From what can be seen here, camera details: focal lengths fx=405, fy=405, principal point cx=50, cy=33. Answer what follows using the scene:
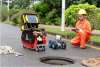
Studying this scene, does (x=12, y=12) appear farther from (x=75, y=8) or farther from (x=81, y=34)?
(x=81, y=34)

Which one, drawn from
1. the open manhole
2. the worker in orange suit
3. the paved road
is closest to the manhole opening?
the open manhole

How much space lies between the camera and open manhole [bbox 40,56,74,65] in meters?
11.2

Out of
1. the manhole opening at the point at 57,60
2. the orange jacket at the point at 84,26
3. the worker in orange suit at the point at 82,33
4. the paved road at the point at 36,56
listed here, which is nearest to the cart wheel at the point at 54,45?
the paved road at the point at 36,56

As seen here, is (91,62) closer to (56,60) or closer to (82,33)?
(56,60)

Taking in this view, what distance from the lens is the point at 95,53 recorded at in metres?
13.1

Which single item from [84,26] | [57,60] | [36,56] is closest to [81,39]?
[84,26]

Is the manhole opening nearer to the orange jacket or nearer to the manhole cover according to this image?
the manhole cover

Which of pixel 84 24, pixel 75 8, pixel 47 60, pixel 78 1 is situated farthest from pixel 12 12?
pixel 47 60

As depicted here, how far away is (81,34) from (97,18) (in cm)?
487

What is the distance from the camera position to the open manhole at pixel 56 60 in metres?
11.2

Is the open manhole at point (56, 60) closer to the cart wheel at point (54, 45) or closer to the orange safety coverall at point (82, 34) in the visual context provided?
the cart wheel at point (54, 45)

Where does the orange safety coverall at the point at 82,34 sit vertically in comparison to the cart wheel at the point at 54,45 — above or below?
above

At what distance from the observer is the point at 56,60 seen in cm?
1159

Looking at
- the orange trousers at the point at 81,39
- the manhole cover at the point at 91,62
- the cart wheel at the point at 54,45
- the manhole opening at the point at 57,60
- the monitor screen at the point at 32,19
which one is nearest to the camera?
the manhole cover at the point at 91,62
